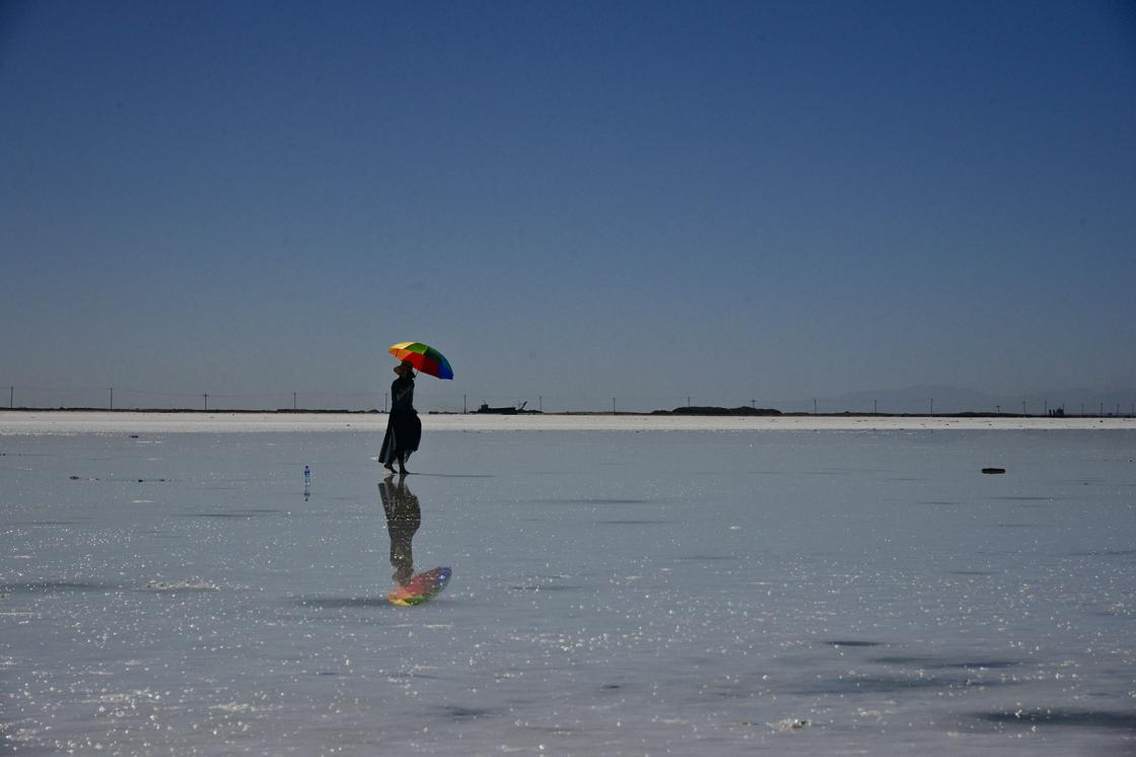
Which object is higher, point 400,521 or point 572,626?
point 400,521

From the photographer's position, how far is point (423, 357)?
1104 inches

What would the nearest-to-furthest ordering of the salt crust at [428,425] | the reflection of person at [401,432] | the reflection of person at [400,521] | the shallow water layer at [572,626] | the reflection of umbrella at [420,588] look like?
1. the shallow water layer at [572,626]
2. the reflection of umbrella at [420,588]
3. the reflection of person at [400,521]
4. the reflection of person at [401,432]
5. the salt crust at [428,425]

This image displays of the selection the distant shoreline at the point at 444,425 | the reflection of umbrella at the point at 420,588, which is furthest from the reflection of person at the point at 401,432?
the distant shoreline at the point at 444,425

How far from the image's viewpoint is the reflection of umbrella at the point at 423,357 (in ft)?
91.8

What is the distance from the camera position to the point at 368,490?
21.8 m

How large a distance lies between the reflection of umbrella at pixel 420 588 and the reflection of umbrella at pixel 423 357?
16.4 m

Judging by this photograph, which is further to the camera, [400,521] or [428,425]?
[428,425]

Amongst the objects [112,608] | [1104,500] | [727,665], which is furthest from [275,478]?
[727,665]

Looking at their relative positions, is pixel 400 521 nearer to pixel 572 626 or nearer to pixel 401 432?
pixel 572 626


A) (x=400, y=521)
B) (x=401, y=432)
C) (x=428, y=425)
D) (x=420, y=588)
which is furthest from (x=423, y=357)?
(x=428, y=425)

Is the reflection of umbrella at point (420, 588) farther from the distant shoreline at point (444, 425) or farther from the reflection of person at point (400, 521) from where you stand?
the distant shoreline at point (444, 425)

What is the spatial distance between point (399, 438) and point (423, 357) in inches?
89.3

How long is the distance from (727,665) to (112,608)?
4180 millimetres

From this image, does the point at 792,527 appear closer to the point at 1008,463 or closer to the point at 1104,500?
the point at 1104,500
